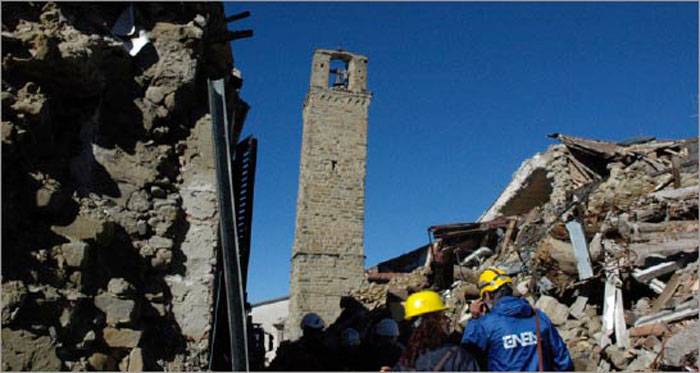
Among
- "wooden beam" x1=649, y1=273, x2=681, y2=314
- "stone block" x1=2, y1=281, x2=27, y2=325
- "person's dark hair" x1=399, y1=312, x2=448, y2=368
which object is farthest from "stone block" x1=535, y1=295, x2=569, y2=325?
"stone block" x1=2, y1=281, x2=27, y2=325

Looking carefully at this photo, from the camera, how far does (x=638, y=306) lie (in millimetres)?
7535

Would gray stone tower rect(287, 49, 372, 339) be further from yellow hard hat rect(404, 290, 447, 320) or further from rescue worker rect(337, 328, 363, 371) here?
yellow hard hat rect(404, 290, 447, 320)

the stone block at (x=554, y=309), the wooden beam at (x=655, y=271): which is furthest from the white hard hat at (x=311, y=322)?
the wooden beam at (x=655, y=271)

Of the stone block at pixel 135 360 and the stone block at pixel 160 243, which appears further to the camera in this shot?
the stone block at pixel 160 243

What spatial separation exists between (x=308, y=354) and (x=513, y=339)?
5.32 metres

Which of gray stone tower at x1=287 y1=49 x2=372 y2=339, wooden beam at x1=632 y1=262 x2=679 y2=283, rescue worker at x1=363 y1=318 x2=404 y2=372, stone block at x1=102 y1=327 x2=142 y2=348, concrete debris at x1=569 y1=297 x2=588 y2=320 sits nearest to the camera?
stone block at x1=102 y1=327 x2=142 y2=348

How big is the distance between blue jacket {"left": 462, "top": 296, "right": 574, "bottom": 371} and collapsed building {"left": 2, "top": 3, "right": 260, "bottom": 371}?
1954 mm

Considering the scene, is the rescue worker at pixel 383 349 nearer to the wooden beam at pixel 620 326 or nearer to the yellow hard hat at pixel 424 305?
the wooden beam at pixel 620 326

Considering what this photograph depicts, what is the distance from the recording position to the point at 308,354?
827 cm

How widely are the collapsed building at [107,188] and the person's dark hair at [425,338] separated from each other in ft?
6.05

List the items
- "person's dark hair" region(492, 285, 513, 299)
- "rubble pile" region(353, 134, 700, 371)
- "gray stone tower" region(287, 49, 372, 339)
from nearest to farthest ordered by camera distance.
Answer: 1. "person's dark hair" region(492, 285, 513, 299)
2. "rubble pile" region(353, 134, 700, 371)
3. "gray stone tower" region(287, 49, 372, 339)

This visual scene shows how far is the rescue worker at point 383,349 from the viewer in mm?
6657

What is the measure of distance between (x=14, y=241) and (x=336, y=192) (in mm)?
20117

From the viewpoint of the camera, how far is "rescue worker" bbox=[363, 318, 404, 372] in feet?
21.8
